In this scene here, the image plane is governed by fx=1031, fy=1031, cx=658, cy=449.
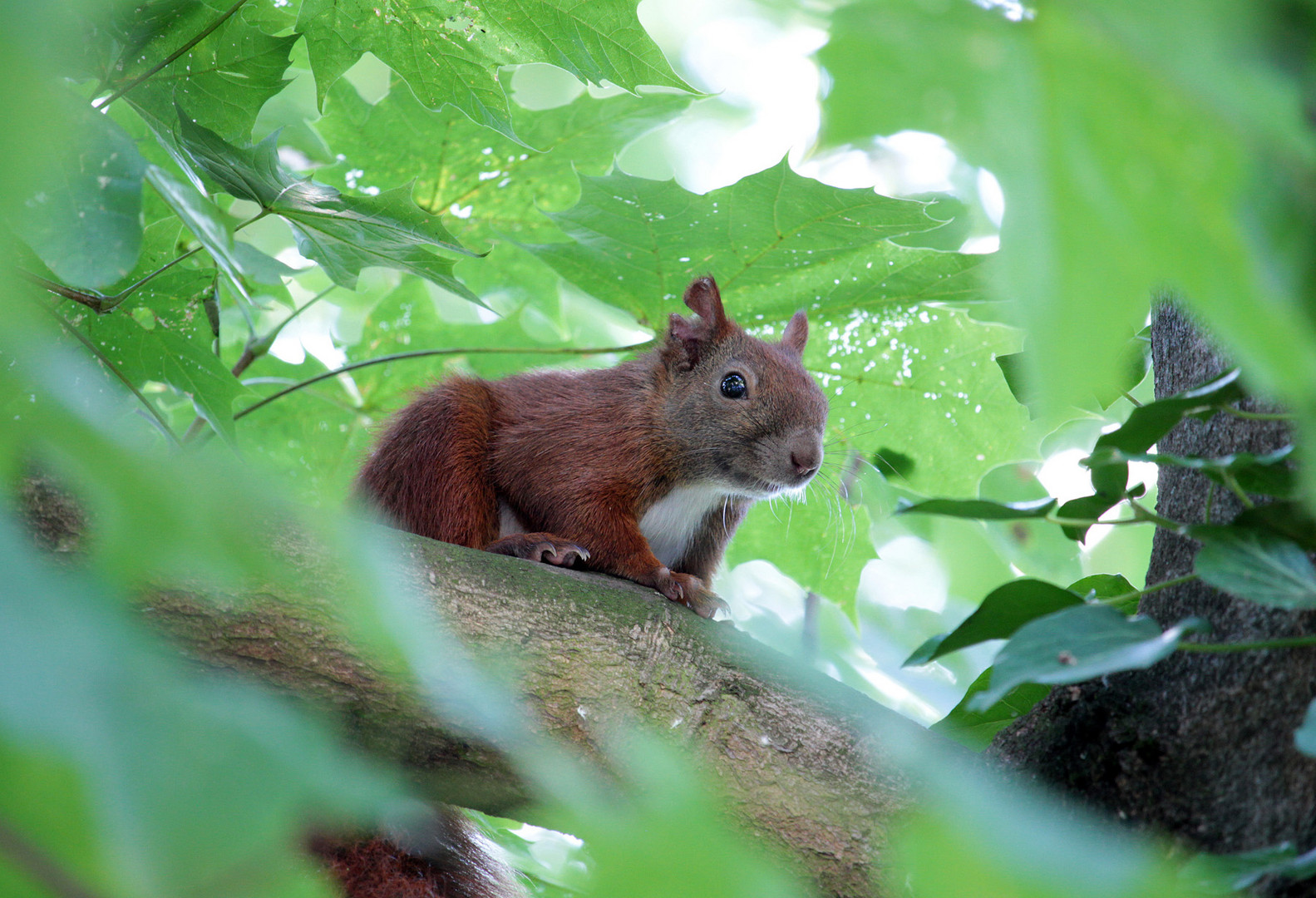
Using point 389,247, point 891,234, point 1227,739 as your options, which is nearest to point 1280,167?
point 1227,739

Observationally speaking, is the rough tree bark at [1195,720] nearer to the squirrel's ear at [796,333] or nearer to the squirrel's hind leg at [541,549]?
the squirrel's hind leg at [541,549]

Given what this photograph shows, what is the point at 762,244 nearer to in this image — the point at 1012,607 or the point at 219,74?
the point at 219,74

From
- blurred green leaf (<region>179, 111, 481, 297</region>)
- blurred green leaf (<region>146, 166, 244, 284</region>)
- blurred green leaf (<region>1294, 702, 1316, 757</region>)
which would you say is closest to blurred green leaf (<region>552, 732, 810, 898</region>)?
blurred green leaf (<region>1294, 702, 1316, 757</region>)

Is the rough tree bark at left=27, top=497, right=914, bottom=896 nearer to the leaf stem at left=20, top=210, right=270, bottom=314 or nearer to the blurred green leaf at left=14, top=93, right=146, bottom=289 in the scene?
the blurred green leaf at left=14, top=93, right=146, bottom=289

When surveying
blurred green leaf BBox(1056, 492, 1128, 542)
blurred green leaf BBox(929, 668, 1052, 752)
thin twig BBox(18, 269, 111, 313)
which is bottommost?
blurred green leaf BBox(929, 668, 1052, 752)

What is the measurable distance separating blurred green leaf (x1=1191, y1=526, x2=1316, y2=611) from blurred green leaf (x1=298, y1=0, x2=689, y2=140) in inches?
29.5

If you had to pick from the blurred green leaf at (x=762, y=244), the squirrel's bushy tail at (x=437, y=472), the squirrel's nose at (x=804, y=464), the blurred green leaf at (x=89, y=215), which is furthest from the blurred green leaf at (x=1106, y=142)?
the squirrel's nose at (x=804, y=464)

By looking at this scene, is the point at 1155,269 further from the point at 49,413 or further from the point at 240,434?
the point at 240,434

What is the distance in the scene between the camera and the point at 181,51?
1.22 m

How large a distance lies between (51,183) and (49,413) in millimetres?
411

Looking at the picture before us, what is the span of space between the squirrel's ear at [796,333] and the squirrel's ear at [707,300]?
126 mm

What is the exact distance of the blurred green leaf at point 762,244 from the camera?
1.55 m

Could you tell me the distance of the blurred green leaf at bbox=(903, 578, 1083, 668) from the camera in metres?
0.82

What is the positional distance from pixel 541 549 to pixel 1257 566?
1.04 meters
